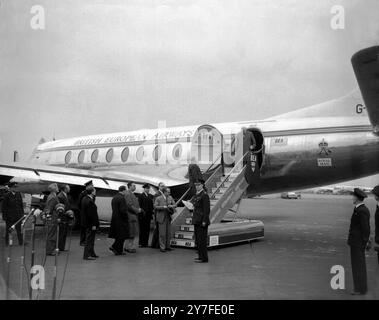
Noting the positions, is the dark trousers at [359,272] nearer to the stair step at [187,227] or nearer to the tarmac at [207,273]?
the tarmac at [207,273]

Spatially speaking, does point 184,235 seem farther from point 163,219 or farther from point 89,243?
point 89,243

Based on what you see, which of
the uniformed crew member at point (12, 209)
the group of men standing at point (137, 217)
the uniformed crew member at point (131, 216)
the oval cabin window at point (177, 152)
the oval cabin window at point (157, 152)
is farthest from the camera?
the oval cabin window at point (157, 152)

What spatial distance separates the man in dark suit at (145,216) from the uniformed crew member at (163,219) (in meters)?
0.71

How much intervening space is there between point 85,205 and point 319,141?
22.5 ft

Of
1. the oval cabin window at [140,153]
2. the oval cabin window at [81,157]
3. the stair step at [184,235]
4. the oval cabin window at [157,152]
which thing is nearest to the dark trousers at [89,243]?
the stair step at [184,235]

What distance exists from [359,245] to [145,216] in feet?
20.4

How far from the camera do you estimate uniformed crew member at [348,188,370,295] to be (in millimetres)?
6605

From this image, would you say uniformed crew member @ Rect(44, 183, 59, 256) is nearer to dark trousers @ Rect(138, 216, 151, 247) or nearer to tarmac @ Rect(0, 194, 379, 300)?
tarmac @ Rect(0, 194, 379, 300)

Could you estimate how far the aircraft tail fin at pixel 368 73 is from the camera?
6.00 m

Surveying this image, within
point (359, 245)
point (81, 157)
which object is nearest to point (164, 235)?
point (359, 245)

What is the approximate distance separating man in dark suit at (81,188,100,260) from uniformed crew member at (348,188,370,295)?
5483 mm

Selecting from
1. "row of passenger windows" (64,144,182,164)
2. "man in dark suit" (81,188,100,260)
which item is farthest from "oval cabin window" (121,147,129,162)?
"man in dark suit" (81,188,100,260)
